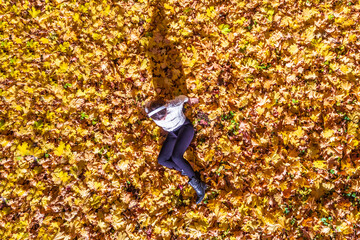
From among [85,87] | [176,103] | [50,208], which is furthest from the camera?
[85,87]

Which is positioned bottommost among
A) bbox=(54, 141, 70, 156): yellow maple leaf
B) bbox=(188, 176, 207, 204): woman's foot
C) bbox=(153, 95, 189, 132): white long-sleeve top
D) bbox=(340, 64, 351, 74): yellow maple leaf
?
bbox=(54, 141, 70, 156): yellow maple leaf

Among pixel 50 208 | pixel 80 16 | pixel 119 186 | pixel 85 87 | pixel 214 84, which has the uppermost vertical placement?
pixel 80 16

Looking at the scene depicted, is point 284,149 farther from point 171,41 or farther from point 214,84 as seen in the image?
point 171,41

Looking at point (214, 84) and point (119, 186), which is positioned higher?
point (214, 84)

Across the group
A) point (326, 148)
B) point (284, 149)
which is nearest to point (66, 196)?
point (284, 149)

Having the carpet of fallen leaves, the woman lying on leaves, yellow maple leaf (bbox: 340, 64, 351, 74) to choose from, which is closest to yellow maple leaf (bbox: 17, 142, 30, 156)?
the carpet of fallen leaves

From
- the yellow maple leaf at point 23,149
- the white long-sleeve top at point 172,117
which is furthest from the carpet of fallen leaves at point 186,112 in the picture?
the white long-sleeve top at point 172,117

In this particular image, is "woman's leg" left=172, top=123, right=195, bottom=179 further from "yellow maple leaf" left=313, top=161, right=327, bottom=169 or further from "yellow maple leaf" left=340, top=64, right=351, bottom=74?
"yellow maple leaf" left=340, top=64, right=351, bottom=74

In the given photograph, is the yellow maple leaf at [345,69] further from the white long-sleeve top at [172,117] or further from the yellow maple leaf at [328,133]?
the white long-sleeve top at [172,117]

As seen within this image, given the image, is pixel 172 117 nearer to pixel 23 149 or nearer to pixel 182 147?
pixel 182 147

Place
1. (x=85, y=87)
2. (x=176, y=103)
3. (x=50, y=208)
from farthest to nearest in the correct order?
1. (x=85, y=87)
2. (x=50, y=208)
3. (x=176, y=103)
